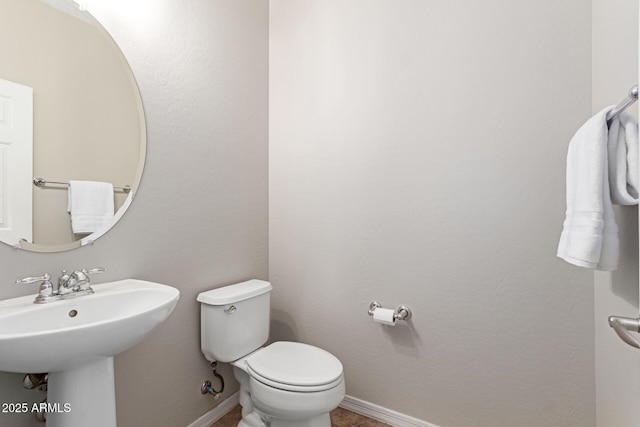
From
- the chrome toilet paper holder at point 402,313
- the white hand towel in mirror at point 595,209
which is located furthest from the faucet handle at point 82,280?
the white hand towel in mirror at point 595,209

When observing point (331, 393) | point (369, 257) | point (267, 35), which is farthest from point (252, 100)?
point (331, 393)

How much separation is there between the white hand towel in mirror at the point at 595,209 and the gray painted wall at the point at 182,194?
1515 mm

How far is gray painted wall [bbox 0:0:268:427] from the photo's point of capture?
51.3 inches

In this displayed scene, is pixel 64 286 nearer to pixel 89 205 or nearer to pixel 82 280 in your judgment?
pixel 82 280

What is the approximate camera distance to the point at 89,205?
48.5 inches

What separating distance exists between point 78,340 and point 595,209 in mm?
1387

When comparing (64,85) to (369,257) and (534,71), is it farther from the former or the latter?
(534,71)

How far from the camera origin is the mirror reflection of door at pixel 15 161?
1036mm

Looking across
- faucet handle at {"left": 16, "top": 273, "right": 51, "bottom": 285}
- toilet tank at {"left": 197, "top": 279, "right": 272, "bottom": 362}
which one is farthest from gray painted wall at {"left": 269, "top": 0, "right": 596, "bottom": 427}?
faucet handle at {"left": 16, "top": 273, "right": 51, "bottom": 285}

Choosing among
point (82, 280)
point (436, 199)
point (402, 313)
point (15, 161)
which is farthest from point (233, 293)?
point (436, 199)

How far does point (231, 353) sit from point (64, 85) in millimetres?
1313

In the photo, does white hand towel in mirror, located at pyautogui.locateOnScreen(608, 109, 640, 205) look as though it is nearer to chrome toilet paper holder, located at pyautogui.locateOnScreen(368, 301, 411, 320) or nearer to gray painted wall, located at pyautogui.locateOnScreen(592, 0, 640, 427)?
gray painted wall, located at pyautogui.locateOnScreen(592, 0, 640, 427)

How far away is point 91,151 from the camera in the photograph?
4.11 ft

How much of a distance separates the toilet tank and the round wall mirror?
1.91 feet
